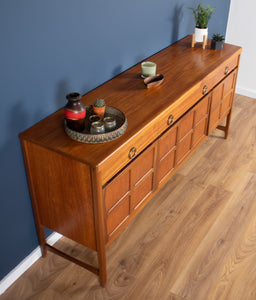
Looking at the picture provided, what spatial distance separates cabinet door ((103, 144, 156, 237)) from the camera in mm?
1588

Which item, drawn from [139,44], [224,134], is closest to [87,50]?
[139,44]

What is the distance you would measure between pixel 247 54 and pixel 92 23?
212 centimetres

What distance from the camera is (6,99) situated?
57.9 inches

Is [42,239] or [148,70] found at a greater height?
[148,70]

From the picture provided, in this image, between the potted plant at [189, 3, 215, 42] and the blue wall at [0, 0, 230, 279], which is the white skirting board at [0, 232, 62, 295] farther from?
the potted plant at [189, 3, 215, 42]

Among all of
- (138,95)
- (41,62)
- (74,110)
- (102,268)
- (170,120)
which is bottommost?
(102,268)

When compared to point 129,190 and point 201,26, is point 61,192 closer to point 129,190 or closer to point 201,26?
point 129,190

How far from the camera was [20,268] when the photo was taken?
1.85m

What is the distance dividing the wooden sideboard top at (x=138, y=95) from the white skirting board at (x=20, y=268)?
0.69 m

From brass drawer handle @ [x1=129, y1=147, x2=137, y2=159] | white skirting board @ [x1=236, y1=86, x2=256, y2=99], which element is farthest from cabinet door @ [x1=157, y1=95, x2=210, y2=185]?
white skirting board @ [x1=236, y1=86, x2=256, y2=99]

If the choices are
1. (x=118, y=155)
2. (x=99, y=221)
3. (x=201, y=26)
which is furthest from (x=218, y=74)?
(x=99, y=221)

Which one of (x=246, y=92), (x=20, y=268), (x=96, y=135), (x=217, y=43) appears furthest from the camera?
(x=246, y=92)

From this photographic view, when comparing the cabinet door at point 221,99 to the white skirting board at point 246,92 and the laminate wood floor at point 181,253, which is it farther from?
the white skirting board at point 246,92

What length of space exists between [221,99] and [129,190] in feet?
3.79
